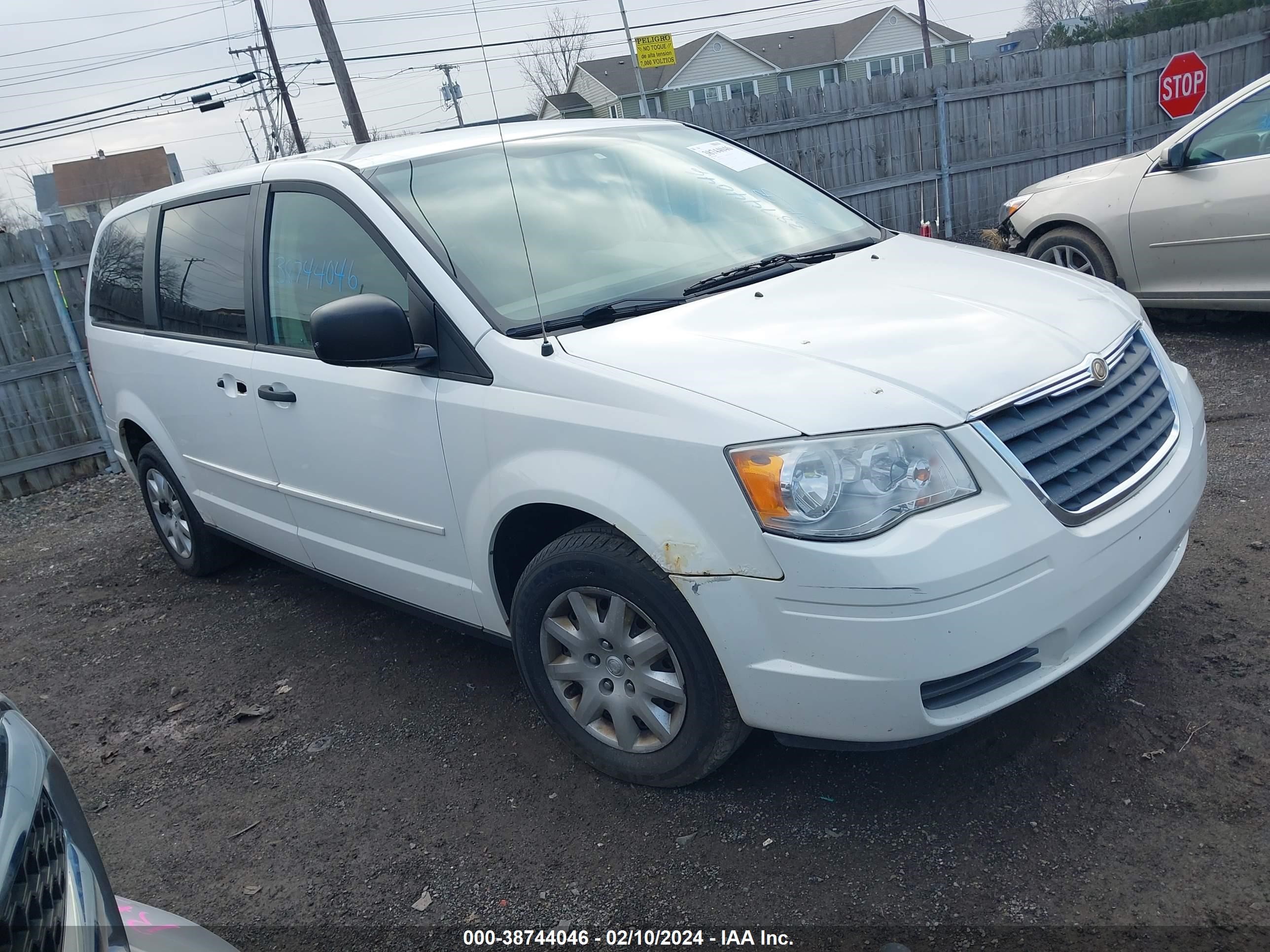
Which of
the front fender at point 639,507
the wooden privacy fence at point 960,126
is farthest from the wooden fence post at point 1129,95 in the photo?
the front fender at point 639,507

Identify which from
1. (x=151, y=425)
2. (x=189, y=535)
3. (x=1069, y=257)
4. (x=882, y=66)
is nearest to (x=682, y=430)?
(x=151, y=425)

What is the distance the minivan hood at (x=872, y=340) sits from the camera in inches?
95.1

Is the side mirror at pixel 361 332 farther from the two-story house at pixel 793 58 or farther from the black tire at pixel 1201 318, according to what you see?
the two-story house at pixel 793 58

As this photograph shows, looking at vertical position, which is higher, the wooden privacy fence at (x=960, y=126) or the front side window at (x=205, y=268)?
the front side window at (x=205, y=268)

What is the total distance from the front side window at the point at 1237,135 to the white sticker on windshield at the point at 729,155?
3.73 m

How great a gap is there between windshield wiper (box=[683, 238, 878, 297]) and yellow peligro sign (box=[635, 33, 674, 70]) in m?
9.92

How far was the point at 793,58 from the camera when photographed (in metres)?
50.8

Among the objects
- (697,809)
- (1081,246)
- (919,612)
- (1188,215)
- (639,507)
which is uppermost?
(639,507)

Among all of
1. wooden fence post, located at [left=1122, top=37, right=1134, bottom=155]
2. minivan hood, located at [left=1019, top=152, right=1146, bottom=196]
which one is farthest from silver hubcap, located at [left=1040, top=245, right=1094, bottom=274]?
wooden fence post, located at [left=1122, top=37, right=1134, bottom=155]

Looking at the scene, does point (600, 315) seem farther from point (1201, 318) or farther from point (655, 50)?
point (655, 50)

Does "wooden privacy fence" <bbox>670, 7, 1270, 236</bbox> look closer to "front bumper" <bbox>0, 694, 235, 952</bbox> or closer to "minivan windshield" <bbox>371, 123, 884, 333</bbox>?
"minivan windshield" <bbox>371, 123, 884, 333</bbox>

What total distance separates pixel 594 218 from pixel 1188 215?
470 cm

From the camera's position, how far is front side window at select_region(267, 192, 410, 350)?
330 centimetres

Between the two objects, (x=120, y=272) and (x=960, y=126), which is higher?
(x=120, y=272)
